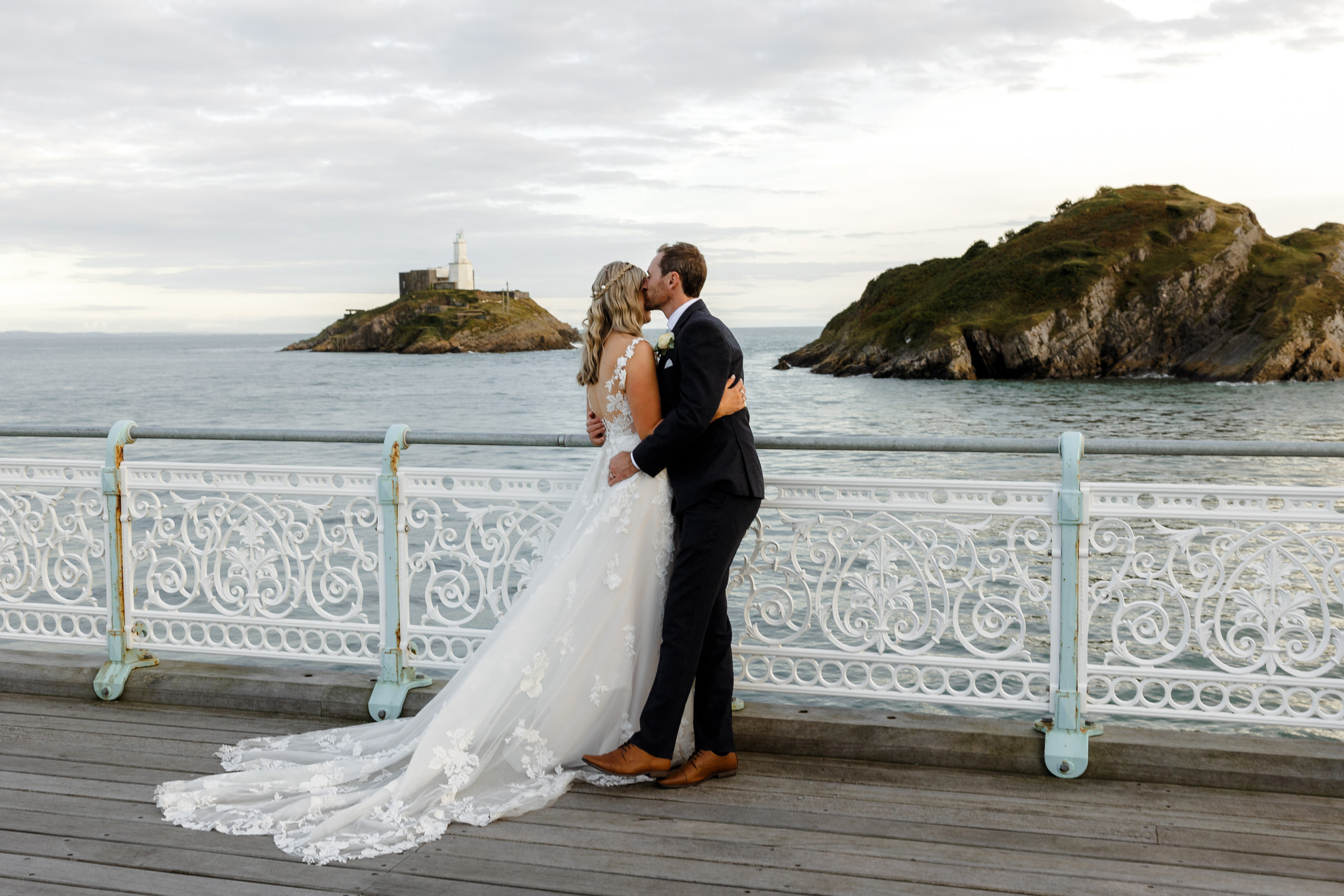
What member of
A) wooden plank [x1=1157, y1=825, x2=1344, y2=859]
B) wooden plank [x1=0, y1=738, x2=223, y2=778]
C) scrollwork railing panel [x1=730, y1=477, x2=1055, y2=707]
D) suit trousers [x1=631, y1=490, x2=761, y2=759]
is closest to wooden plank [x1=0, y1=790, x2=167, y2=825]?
wooden plank [x1=0, y1=738, x2=223, y2=778]

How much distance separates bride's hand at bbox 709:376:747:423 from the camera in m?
3.13

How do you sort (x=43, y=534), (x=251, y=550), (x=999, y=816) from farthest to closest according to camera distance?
(x=43, y=534)
(x=251, y=550)
(x=999, y=816)

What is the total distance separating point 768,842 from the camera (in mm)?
2742

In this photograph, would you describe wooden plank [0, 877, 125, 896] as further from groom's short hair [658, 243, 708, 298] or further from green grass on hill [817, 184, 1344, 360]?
green grass on hill [817, 184, 1344, 360]

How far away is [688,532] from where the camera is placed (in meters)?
3.16

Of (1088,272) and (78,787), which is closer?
(78,787)

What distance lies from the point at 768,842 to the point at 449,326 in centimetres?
11197

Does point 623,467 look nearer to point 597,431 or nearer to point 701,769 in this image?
point 597,431

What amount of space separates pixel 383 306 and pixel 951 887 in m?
128

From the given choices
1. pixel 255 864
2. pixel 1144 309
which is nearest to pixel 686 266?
pixel 255 864

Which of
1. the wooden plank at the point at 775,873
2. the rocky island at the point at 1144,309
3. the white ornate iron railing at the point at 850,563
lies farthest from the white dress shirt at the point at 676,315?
the rocky island at the point at 1144,309

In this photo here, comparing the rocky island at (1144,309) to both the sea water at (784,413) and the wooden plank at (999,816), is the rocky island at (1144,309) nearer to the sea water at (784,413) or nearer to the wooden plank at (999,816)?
the sea water at (784,413)

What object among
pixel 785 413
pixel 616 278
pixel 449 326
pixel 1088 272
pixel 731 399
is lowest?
pixel 785 413

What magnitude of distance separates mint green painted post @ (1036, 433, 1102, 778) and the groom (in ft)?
3.25
